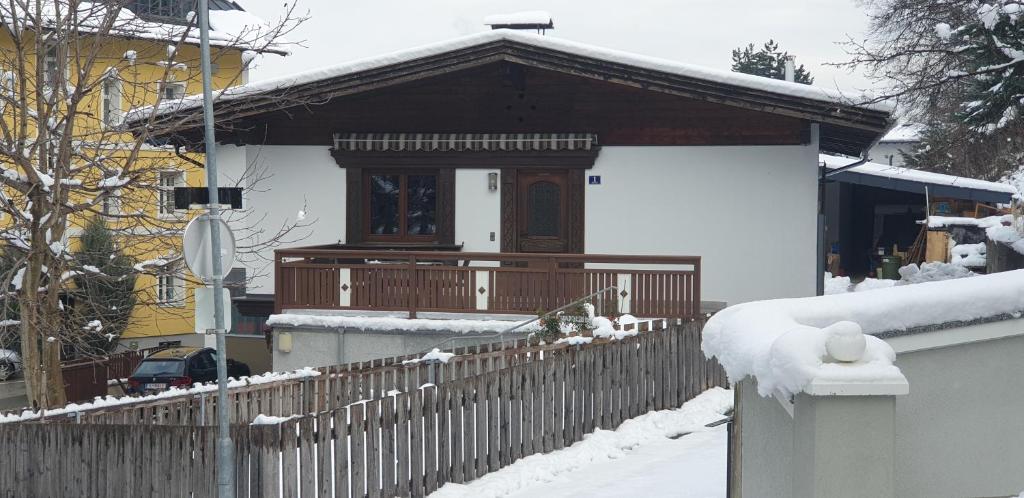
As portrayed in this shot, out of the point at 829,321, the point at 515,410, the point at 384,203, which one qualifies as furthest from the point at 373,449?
the point at 384,203

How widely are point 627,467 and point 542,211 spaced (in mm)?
9077

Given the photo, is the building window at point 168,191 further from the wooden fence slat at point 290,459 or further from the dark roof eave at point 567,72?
the wooden fence slat at point 290,459

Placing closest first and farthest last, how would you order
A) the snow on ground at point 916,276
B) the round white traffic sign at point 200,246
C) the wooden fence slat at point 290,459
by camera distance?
1. the wooden fence slat at point 290,459
2. the round white traffic sign at point 200,246
3. the snow on ground at point 916,276

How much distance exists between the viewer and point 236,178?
21.4 metres

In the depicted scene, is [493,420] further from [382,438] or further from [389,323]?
[389,323]

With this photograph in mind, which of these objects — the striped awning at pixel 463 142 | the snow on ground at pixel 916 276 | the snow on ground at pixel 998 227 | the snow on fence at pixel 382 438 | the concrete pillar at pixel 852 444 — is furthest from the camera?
the snow on ground at pixel 916 276

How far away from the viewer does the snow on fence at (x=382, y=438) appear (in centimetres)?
1024

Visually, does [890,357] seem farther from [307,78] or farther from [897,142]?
[897,142]

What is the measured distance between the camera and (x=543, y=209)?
2058 cm

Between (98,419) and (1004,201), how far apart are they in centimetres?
2786

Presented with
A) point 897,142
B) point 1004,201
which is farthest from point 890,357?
point 897,142

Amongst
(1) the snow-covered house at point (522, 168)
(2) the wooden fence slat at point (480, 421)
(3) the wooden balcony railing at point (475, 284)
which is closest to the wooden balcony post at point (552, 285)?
(3) the wooden balcony railing at point (475, 284)

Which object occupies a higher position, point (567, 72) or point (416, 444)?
point (567, 72)

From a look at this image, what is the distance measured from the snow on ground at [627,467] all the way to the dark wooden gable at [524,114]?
21.9 feet
